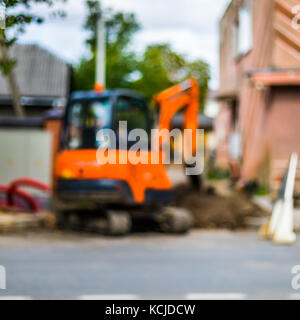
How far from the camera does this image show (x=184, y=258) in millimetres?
7281

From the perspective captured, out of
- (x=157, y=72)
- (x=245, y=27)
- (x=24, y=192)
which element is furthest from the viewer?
(x=157, y=72)

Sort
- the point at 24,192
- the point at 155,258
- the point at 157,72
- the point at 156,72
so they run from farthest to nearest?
the point at 157,72
the point at 156,72
the point at 24,192
the point at 155,258

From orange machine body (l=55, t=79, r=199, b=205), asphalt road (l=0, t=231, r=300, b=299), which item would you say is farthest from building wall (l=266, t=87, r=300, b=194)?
orange machine body (l=55, t=79, r=199, b=205)

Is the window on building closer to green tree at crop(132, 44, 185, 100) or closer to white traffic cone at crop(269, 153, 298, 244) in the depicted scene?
white traffic cone at crop(269, 153, 298, 244)

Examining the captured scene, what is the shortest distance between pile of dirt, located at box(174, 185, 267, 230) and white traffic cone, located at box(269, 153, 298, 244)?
8.60 metres

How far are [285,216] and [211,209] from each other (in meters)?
9.47

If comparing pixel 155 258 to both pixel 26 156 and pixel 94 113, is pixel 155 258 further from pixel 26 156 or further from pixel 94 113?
pixel 26 156

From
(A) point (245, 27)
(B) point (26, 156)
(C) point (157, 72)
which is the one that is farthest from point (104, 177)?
(C) point (157, 72)

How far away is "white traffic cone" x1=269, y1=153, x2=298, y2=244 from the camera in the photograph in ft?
5.49

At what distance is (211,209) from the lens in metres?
11.1

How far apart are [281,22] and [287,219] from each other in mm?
473
